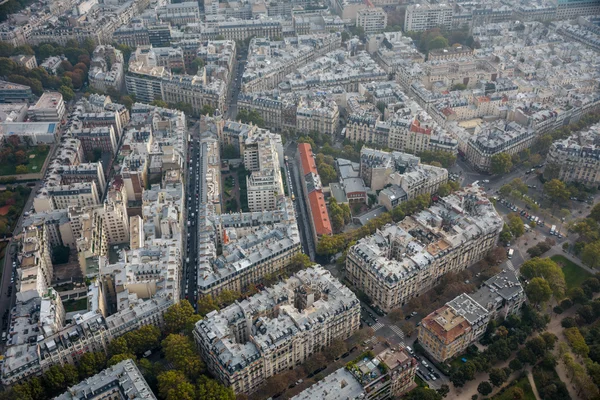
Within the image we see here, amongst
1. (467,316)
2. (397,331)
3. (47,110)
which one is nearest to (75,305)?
(397,331)

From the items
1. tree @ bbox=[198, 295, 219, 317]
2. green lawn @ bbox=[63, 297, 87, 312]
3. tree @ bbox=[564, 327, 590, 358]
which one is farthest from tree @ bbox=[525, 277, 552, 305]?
green lawn @ bbox=[63, 297, 87, 312]

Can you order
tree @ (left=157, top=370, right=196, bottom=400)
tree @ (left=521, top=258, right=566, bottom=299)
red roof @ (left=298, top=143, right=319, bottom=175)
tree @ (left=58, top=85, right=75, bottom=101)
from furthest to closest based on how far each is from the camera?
tree @ (left=58, top=85, right=75, bottom=101)
red roof @ (left=298, top=143, right=319, bottom=175)
tree @ (left=521, top=258, right=566, bottom=299)
tree @ (left=157, top=370, right=196, bottom=400)

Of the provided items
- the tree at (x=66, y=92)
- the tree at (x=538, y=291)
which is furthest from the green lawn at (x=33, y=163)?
the tree at (x=538, y=291)

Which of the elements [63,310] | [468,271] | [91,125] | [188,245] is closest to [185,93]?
[91,125]

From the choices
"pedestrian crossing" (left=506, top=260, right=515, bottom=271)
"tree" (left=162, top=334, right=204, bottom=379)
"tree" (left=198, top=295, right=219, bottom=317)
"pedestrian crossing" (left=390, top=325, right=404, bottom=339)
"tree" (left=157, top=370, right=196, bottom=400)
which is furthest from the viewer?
"pedestrian crossing" (left=506, top=260, right=515, bottom=271)

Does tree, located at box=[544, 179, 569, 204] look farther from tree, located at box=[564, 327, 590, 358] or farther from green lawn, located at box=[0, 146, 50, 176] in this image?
green lawn, located at box=[0, 146, 50, 176]

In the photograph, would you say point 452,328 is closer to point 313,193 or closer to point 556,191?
point 313,193

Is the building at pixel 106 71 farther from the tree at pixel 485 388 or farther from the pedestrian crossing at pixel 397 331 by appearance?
the tree at pixel 485 388

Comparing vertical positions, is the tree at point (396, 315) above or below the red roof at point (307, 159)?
below
